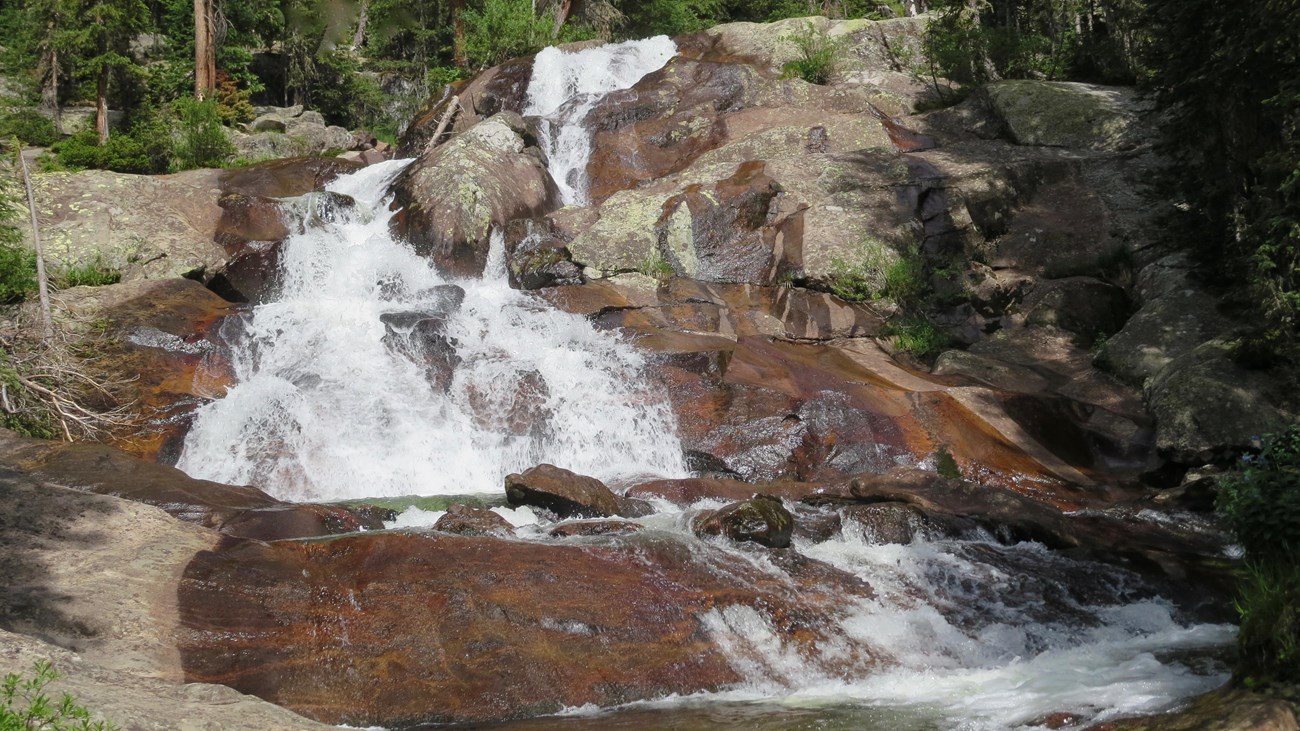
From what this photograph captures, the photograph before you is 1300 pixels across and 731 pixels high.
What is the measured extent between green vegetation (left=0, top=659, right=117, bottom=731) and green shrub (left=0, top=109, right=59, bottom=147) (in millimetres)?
22671

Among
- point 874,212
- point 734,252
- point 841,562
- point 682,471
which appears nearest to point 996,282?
point 874,212

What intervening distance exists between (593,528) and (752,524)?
151cm

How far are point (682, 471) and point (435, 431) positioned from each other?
136 inches

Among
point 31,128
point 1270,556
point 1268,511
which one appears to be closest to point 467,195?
point 31,128

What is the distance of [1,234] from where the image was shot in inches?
558

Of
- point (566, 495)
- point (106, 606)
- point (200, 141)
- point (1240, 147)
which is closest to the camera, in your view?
point (106, 606)

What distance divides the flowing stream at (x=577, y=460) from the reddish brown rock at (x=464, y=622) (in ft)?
0.71

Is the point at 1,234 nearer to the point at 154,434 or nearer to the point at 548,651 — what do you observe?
the point at 154,434

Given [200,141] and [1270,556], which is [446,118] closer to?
[200,141]

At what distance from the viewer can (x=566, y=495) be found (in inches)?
403

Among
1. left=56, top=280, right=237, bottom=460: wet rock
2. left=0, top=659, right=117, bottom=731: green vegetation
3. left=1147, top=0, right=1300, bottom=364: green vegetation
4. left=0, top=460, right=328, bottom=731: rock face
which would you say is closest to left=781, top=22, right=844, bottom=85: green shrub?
left=1147, top=0, right=1300, bottom=364: green vegetation

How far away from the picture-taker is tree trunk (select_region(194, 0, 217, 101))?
26.3m

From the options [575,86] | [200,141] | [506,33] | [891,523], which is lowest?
[891,523]

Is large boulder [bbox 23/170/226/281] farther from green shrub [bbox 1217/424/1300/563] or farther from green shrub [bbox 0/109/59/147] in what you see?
green shrub [bbox 1217/424/1300/563]
